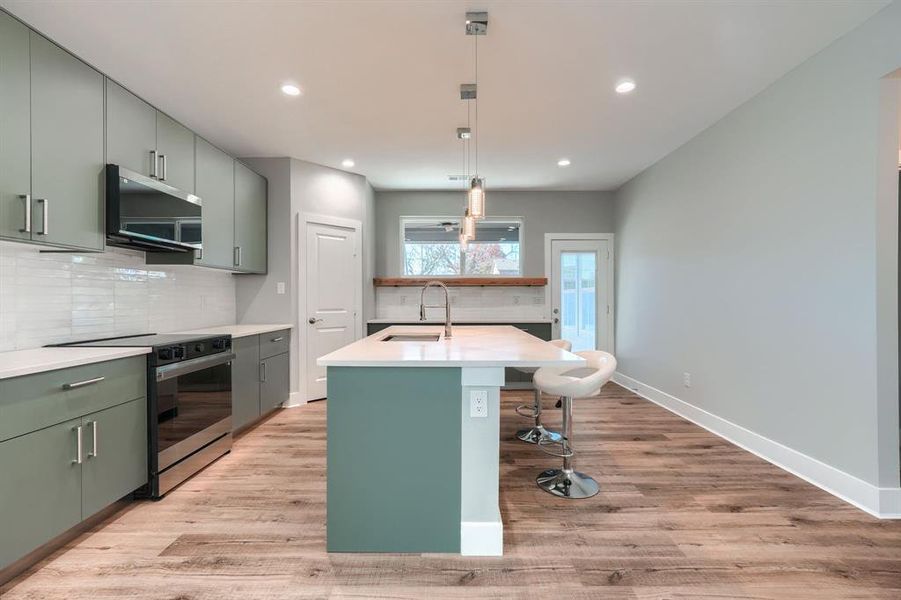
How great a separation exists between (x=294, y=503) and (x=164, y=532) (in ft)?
2.02

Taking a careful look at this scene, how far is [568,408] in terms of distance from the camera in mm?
2617

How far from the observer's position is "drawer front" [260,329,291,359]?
379 centimetres

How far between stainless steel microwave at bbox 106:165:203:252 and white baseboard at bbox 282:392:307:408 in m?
1.89

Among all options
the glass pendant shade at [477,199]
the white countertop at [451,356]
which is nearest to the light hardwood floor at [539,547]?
the white countertop at [451,356]

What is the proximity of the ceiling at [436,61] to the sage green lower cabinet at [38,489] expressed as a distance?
2136 mm

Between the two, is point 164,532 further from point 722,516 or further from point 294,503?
point 722,516

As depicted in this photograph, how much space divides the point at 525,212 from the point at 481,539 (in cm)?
473

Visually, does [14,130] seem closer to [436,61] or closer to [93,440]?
[93,440]

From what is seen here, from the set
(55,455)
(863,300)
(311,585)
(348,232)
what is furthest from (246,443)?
(863,300)

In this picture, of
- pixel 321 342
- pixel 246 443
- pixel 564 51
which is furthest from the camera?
pixel 321 342

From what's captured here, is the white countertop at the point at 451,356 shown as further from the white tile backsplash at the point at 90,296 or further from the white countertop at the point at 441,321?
the white countertop at the point at 441,321

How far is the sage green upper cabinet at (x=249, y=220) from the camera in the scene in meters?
3.87

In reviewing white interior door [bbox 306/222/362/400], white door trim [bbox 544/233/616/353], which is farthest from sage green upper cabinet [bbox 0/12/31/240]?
white door trim [bbox 544/233/616/353]

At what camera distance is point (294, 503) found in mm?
2367
